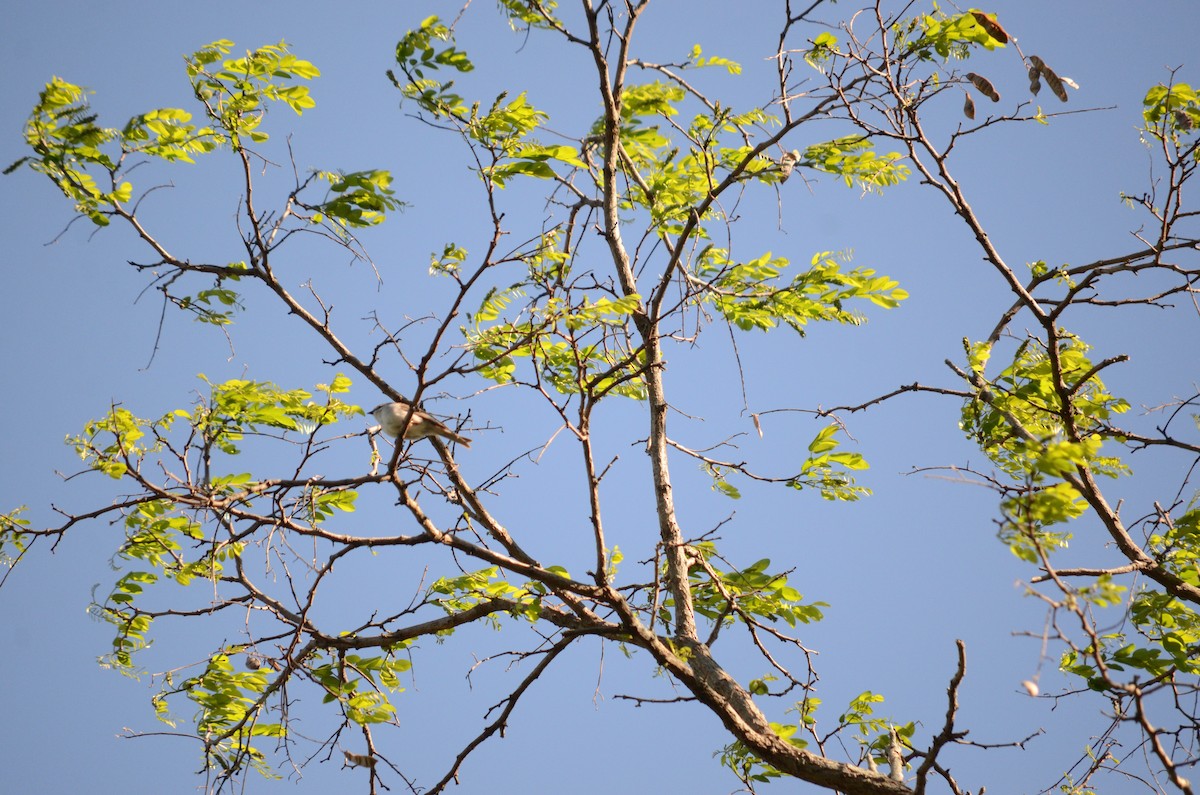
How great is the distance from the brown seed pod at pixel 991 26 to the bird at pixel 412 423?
8.60 feet

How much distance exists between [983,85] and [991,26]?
0.81 ft

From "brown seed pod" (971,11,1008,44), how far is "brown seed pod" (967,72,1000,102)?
0.20m

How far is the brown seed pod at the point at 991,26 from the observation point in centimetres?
386

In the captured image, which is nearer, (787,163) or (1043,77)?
(1043,77)

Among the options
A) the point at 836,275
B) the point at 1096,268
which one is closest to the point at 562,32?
the point at 836,275

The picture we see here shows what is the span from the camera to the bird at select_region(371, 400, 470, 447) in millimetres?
3947

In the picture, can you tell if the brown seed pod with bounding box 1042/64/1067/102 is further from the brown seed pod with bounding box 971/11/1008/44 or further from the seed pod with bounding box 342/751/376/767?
the seed pod with bounding box 342/751/376/767

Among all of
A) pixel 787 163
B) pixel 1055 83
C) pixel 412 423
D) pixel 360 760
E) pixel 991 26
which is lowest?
pixel 360 760

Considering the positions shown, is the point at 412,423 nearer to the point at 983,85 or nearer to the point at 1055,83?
the point at 983,85

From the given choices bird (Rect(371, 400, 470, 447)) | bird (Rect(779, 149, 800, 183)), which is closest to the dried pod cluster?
bird (Rect(779, 149, 800, 183))

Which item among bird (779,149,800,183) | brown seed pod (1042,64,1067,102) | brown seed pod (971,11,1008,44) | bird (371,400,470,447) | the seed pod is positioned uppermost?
brown seed pod (971,11,1008,44)

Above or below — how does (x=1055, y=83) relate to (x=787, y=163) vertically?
above

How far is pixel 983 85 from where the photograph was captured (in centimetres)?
384

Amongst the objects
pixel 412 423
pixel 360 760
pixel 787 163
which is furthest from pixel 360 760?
pixel 787 163
